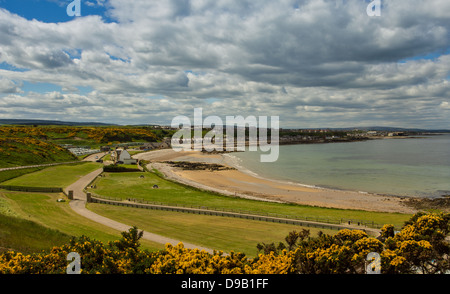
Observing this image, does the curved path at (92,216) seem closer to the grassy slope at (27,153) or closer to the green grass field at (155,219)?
the green grass field at (155,219)

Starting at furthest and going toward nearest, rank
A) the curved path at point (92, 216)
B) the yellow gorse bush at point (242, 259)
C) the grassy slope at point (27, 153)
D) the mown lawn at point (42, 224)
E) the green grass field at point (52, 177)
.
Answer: the grassy slope at point (27, 153)
the green grass field at point (52, 177)
the curved path at point (92, 216)
the mown lawn at point (42, 224)
the yellow gorse bush at point (242, 259)

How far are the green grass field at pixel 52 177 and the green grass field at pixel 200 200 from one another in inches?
222

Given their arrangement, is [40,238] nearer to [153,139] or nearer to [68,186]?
[68,186]

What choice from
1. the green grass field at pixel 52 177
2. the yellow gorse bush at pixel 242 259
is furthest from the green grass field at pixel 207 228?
the green grass field at pixel 52 177

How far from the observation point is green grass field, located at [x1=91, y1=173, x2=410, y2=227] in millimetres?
35500

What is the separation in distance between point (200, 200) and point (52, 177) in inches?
1222

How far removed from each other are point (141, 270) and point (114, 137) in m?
149

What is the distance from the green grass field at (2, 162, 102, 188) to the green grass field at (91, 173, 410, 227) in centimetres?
563

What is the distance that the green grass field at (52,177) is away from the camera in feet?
157

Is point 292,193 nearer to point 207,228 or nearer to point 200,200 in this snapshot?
point 200,200

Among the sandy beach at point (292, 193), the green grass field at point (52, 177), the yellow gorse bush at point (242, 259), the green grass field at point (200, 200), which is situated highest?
the yellow gorse bush at point (242, 259)

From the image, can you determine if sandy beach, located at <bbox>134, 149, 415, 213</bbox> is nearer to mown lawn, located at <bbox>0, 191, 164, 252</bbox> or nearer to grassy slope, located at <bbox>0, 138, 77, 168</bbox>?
mown lawn, located at <bbox>0, 191, 164, 252</bbox>

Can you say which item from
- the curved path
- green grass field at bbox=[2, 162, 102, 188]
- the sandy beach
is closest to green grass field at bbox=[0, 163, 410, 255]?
green grass field at bbox=[2, 162, 102, 188]

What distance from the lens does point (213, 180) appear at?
216 ft
